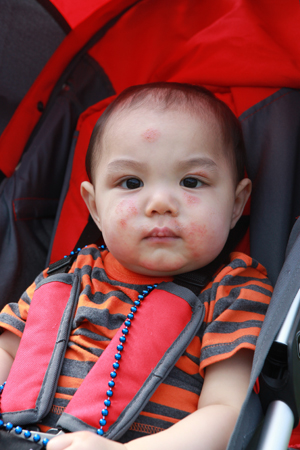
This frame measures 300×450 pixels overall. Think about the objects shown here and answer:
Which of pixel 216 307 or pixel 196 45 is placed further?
pixel 196 45

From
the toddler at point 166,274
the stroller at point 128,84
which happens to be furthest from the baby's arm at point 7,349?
the stroller at point 128,84

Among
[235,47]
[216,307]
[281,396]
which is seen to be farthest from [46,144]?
[281,396]

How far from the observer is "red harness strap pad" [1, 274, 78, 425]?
→ 3.60 ft

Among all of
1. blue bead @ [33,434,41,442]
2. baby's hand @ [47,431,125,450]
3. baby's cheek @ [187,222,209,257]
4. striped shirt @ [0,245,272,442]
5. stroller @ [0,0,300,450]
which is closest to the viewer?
baby's hand @ [47,431,125,450]

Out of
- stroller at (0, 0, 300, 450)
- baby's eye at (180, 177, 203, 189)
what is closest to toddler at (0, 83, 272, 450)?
baby's eye at (180, 177, 203, 189)

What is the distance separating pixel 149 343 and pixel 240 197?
501 millimetres

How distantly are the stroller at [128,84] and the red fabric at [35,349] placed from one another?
32 centimetres

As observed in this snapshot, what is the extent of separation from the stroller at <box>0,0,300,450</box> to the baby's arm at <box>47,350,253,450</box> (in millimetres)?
234

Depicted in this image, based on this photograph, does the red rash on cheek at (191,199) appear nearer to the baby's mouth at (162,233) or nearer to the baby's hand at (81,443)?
the baby's mouth at (162,233)

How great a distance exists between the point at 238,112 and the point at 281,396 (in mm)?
889

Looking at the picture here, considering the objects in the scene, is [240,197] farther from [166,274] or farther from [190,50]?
[190,50]

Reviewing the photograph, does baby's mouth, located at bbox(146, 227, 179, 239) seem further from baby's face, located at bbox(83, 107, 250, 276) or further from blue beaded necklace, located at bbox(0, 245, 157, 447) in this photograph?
blue beaded necklace, located at bbox(0, 245, 157, 447)

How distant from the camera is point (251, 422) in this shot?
0.89 meters

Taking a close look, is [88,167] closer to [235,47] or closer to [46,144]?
[46,144]
